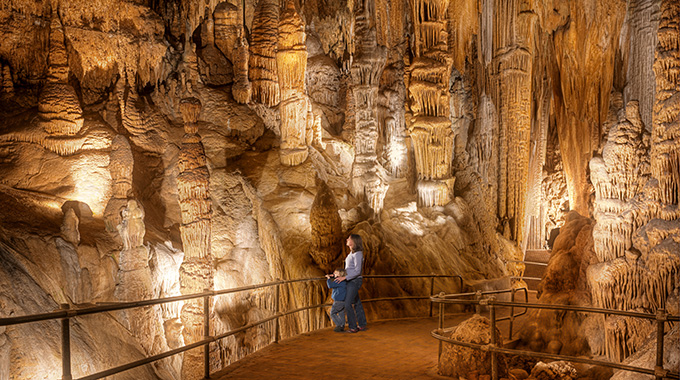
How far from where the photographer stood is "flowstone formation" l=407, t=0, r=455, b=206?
14.8 meters

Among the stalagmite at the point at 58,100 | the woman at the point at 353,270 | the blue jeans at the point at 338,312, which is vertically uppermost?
the stalagmite at the point at 58,100

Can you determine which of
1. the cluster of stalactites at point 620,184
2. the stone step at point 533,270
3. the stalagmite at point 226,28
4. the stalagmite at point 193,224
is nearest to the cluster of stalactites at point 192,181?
the stalagmite at point 193,224

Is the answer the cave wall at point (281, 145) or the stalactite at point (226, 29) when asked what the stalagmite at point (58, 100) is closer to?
the cave wall at point (281, 145)

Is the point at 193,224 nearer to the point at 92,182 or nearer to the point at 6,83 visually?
the point at 92,182

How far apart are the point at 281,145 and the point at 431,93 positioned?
4365 mm

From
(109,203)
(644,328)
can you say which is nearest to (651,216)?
(644,328)

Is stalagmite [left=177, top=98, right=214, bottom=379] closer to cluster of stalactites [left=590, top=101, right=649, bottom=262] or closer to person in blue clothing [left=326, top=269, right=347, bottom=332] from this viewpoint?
person in blue clothing [left=326, top=269, right=347, bottom=332]

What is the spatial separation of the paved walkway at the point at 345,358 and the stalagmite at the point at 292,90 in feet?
28.3

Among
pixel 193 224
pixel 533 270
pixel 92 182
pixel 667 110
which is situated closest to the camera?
pixel 667 110

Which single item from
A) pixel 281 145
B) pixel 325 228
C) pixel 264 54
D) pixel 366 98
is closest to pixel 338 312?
pixel 325 228

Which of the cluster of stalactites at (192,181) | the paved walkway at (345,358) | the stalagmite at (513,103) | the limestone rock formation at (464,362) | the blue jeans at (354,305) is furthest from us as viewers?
the stalagmite at (513,103)

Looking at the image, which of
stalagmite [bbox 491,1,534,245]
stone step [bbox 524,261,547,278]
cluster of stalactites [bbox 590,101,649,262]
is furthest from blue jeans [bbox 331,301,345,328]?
stone step [bbox 524,261,547,278]

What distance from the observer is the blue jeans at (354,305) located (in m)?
7.15

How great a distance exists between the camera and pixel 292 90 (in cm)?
1600
